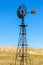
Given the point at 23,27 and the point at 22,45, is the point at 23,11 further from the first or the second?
the point at 22,45

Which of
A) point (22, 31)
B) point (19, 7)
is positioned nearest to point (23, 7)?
point (19, 7)

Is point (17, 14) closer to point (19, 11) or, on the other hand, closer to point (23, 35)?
point (19, 11)

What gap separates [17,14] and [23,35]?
2.27 m

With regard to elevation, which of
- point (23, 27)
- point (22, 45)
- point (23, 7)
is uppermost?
point (23, 7)

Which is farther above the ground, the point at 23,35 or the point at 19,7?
the point at 19,7

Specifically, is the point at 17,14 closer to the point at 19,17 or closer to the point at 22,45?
the point at 19,17

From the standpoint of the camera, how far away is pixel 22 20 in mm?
28656

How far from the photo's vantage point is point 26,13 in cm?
2853

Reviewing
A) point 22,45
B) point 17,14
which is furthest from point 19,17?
point 22,45

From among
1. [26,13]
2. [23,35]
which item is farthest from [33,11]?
[23,35]

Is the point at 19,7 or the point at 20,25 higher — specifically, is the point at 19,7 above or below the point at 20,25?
above

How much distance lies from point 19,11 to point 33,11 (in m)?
1.47

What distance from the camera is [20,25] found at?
2853 centimetres

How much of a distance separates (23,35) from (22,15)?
6.79ft
